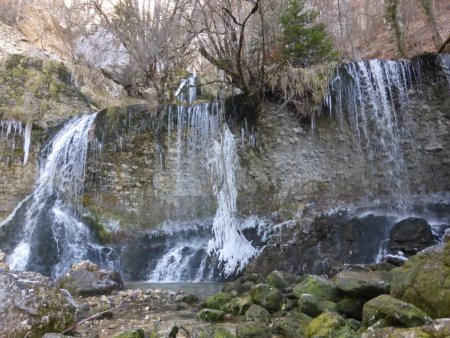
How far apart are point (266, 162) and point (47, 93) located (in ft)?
22.9

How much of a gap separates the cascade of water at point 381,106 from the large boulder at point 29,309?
7537mm

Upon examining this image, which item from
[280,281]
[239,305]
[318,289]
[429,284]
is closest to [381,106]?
[280,281]

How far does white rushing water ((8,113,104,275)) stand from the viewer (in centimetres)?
931

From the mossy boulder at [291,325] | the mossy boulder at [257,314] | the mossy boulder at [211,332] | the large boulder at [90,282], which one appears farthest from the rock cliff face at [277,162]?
the mossy boulder at [211,332]

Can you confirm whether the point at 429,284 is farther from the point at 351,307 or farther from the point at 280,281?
the point at 280,281

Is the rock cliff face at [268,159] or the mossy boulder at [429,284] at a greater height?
the rock cliff face at [268,159]

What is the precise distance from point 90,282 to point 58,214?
12.3 ft

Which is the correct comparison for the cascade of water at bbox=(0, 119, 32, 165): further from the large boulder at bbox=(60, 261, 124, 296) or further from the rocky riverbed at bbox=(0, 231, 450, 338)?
the rocky riverbed at bbox=(0, 231, 450, 338)

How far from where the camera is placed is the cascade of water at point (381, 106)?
31.5 ft

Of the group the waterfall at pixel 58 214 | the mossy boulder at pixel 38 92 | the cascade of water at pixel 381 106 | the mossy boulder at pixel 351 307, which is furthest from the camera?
the mossy boulder at pixel 38 92

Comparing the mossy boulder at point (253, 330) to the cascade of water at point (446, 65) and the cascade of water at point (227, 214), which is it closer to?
the cascade of water at point (227, 214)

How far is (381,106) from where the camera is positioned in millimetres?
9664

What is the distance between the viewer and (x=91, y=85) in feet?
45.9

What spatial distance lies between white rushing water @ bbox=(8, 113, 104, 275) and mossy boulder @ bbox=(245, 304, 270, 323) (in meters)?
5.78
